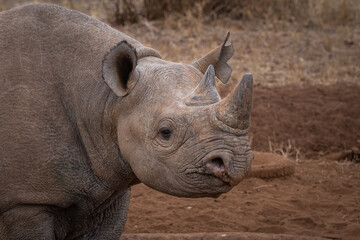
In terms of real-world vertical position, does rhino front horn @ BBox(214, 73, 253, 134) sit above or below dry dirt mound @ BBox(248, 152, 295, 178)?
above

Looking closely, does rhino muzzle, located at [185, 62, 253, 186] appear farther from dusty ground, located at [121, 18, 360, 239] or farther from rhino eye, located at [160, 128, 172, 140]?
dusty ground, located at [121, 18, 360, 239]

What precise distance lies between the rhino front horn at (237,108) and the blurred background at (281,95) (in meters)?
3.03

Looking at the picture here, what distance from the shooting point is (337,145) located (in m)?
9.02

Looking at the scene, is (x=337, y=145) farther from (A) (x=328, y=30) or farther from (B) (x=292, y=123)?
(A) (x=328, y=30)

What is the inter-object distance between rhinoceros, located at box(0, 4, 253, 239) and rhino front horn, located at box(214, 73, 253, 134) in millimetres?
147

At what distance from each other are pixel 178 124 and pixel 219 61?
0.94 meters

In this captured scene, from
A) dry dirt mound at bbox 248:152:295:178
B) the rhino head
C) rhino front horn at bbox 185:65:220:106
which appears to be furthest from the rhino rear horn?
dry dirt mound at bbox 248:152:295:178


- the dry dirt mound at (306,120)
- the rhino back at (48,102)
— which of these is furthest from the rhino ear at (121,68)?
the dry dirt mound at (306,120)

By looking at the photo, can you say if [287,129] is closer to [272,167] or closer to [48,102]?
[272,167]

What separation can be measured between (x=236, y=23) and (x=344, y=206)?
294 inches

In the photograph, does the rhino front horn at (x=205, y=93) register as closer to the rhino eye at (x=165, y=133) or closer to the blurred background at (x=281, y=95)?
the rhino eye at (x=165, y=133)

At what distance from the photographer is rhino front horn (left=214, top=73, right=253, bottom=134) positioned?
141 inches

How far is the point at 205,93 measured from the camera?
150 inches

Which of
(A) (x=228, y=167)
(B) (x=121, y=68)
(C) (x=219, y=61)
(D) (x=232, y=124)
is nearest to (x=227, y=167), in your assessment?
(A) (x=228, y=167)
